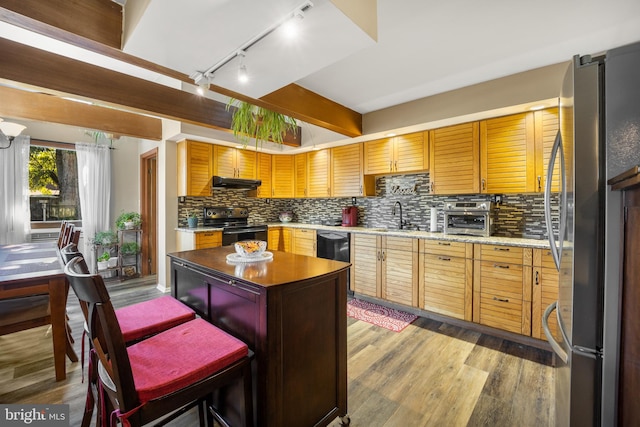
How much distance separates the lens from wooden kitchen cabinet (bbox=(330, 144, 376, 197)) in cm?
409

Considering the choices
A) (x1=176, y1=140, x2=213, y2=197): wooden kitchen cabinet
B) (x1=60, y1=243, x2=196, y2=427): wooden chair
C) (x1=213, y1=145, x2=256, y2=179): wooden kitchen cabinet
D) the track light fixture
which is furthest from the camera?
(x1=213, y1=145, x2=256, y2=179): wooden kitchen cabinet

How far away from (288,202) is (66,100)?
141 inches

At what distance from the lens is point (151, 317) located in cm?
158

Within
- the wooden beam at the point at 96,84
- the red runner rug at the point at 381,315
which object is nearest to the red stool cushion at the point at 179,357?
the red runner rug at the point at 381,315

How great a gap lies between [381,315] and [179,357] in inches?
99.5

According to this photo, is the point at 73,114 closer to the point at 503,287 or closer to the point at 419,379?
the point at 419,379

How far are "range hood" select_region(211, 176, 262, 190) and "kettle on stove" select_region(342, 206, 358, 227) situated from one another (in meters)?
1.57

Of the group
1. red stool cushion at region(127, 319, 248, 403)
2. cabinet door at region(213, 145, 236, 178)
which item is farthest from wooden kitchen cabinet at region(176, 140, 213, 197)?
red stool cushion at region(127, 319, 248, 403)

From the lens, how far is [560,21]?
1825 mm

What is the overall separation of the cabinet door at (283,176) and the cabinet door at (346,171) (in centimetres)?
99

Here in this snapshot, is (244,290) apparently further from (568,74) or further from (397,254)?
(397,254)

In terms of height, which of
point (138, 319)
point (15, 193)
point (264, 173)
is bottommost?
point (138, 319)

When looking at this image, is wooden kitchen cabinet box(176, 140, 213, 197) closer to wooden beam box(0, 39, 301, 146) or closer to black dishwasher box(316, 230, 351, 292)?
wooden beam box(0, 39, 301, 146)

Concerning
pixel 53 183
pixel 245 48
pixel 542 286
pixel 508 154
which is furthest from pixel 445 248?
pixel 53 183
